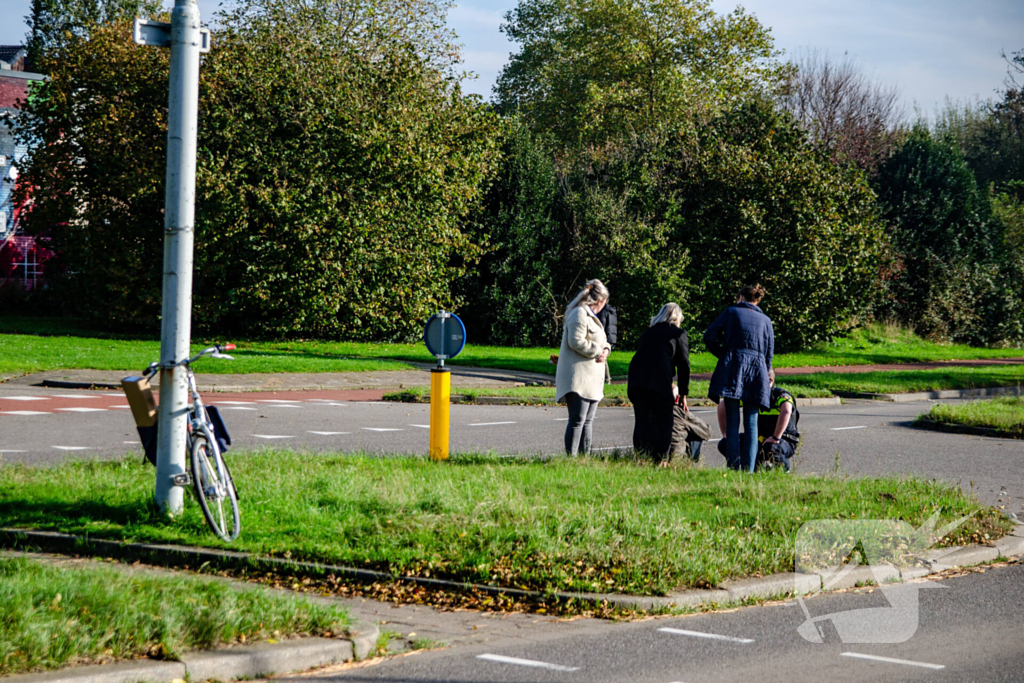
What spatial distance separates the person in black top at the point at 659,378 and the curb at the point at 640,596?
3179mm

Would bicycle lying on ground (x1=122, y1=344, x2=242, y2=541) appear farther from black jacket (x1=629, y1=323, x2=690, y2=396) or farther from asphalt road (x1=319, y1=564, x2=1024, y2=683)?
black jacket (x1=629, y1=323, x2=690, y2=396)

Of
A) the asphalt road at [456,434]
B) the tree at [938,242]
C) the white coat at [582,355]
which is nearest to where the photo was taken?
the white coat at [582,355]

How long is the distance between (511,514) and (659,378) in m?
3.10

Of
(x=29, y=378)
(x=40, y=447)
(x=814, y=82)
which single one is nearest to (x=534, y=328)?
(x=29, y=378)

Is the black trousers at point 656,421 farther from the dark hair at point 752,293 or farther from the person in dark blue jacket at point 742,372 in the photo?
the dark hair at point 752,293

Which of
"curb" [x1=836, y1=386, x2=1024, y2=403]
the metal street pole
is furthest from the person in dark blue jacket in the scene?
"curb" [x1=836, y1=386, x2=1024, y2=403]

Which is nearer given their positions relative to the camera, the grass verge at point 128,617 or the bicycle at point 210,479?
the grass verge at point 128,617

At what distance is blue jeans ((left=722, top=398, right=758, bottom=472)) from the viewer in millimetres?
10016

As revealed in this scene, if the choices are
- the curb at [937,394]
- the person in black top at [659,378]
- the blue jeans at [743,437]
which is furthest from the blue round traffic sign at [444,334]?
the curb at [937,394]

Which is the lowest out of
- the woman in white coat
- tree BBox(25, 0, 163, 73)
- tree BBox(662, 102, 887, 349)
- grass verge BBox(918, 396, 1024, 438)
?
grass verge BBox(918, 396, 1024, 438)

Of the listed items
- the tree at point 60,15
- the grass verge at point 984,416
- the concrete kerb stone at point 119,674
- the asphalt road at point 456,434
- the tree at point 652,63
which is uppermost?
the tree at point 60,15

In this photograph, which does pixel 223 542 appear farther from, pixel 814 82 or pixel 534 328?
pixel 814 82

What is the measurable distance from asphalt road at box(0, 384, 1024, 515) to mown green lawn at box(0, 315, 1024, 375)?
333 centimetres

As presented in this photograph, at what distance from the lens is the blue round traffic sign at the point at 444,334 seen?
401 inches
